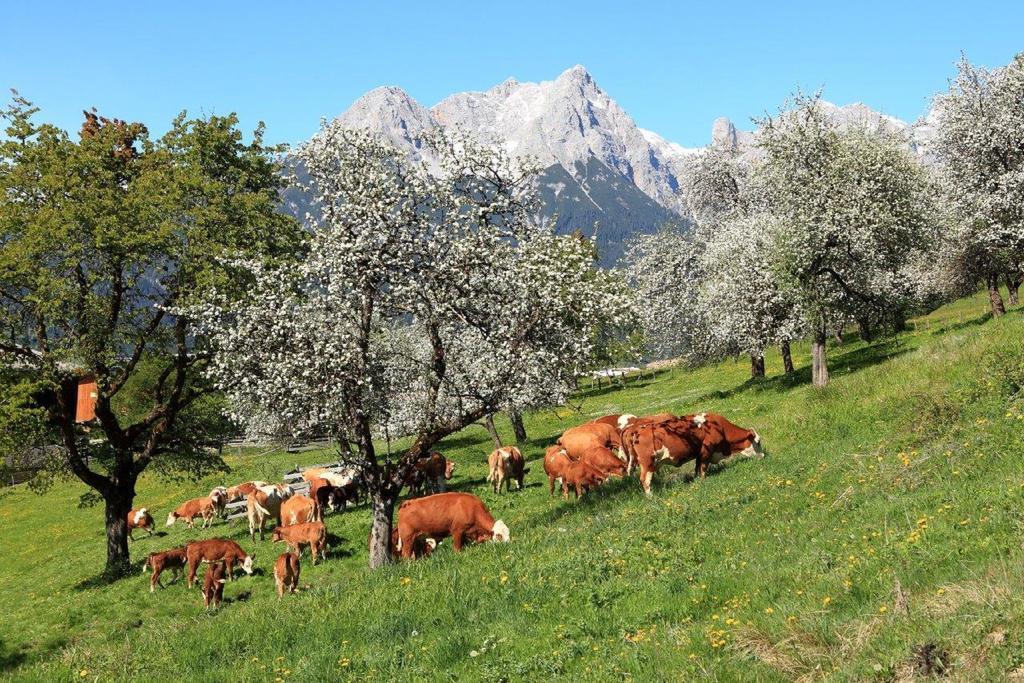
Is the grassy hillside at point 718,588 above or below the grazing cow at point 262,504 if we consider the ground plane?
above

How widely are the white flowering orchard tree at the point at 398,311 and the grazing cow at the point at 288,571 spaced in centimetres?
262

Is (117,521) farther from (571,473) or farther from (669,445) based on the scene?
(669,445)

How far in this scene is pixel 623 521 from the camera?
691 inches

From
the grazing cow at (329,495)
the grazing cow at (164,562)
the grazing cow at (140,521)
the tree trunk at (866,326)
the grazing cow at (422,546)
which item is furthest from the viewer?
the grazing cow at (140,521)

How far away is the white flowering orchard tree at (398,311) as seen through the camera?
63.5 ft

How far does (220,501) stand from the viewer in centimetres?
3775

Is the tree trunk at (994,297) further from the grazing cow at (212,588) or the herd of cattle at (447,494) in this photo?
the grazing cow at (212,588)

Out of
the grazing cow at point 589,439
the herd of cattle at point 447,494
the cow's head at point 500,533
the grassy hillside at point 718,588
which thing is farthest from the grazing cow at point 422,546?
the grazing cow at point 589,439

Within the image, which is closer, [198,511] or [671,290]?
[198,511]

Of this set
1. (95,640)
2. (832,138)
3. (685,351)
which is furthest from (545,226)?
(685,351)

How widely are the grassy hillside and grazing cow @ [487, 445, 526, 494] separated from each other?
16.7ft

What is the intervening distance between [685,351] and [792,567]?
156 feet

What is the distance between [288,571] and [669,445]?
1231 cm

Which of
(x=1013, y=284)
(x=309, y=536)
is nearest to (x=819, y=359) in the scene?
(x=309, y=536)
